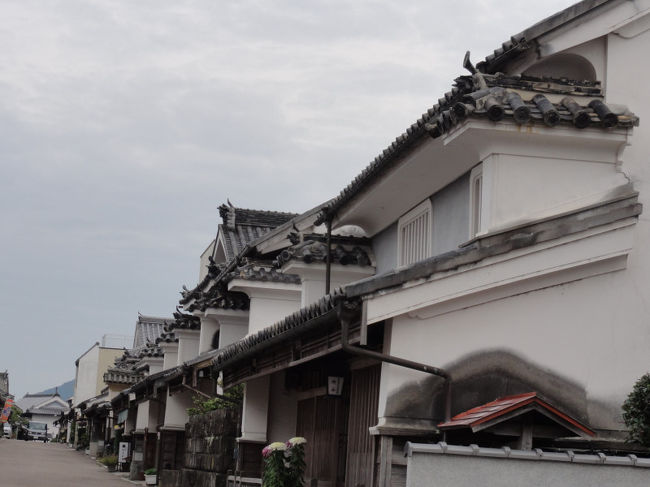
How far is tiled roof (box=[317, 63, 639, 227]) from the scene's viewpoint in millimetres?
13789

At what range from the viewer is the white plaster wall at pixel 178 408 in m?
35.7

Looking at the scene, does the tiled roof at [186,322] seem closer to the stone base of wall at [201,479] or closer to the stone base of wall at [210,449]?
the stone base of wall at [210,449]

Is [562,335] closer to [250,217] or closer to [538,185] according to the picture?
[538,185]

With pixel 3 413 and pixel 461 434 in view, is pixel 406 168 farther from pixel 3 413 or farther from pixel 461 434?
pixel 3 413

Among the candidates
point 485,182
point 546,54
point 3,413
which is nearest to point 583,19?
point 546,54

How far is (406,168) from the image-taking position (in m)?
17.1

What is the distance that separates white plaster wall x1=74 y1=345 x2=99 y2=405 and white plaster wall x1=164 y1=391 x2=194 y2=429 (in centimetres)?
7047

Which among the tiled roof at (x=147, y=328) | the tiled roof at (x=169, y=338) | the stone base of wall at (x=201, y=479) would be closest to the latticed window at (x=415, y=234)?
the stone base of wall at (x=201, y=479)

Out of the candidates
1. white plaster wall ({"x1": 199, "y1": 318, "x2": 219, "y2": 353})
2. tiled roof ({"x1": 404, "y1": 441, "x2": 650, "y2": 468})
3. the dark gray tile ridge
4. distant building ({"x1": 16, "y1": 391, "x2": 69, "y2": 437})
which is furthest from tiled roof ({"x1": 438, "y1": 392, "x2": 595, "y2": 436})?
distant building ({"x1": 16, "y1": 391, "x2": 69, "y2": 437})

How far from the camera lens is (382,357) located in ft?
43.3

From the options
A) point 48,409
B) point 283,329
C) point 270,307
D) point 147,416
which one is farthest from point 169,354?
point 48,409

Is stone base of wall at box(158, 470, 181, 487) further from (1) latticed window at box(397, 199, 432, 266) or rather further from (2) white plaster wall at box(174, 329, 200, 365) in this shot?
(1) latticed window at box(397, 199, 432, 266)

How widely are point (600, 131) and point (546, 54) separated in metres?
1.50

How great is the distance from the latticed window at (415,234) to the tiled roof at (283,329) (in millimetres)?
2725
